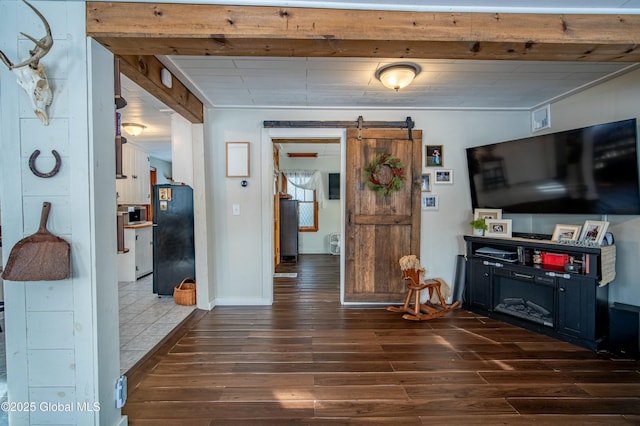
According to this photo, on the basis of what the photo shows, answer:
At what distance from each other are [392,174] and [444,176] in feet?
2.18

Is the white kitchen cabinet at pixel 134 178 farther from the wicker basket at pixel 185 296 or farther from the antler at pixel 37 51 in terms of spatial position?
the antler at pixel 37 51

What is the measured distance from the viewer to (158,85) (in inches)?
81.2

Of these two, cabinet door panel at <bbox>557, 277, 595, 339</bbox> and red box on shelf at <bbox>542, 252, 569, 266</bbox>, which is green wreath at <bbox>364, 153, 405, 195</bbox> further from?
cabinet door panel at <bbox>557, 277, 595, 339</bbox>

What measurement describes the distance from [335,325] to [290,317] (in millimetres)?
499

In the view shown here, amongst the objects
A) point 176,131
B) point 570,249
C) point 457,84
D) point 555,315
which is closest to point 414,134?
point 457,84

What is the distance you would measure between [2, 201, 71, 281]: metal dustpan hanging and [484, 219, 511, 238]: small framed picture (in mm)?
3402

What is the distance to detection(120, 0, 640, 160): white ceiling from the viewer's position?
1410 millimetres

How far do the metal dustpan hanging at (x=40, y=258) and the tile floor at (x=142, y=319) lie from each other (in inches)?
43.2

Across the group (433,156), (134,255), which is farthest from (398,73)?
(134,255)

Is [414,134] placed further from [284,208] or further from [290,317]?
[284,208]

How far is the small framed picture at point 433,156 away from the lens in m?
3.18

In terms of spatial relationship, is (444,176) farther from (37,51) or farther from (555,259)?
(37,51)

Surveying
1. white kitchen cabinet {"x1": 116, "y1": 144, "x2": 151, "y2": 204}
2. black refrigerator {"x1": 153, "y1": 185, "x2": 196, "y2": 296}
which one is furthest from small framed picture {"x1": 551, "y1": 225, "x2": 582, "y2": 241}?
white kitchen cabinet {"x1": 116, "y1": 144, "x2": 151, "y2": 204}

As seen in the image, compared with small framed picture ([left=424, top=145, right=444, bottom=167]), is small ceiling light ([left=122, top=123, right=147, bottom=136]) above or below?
above
